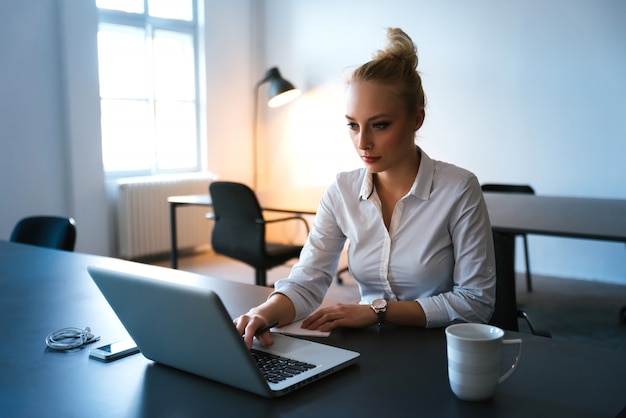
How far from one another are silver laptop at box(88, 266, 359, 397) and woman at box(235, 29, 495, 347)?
0.31 metres

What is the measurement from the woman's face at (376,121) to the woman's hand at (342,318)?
38cm

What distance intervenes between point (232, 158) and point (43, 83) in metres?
2.00

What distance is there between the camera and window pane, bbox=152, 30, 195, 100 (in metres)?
5.79

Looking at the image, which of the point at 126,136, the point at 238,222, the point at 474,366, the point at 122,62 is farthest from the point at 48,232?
the point at 122,62

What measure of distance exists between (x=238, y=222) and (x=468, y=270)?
92.4 inches

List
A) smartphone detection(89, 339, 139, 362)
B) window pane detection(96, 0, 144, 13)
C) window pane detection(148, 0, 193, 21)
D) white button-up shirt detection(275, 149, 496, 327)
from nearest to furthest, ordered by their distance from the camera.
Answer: smartphone detection(89, 339, 139, 362) < white button-up shirt detection(275, 149, 496, 327) < window pane detection(96, 0, 144, 13) < window pane detection(148, 0, 193, 21)

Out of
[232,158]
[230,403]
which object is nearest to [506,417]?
[230,403]

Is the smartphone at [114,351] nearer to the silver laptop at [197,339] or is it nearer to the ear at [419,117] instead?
the silver laptop at [197,339]

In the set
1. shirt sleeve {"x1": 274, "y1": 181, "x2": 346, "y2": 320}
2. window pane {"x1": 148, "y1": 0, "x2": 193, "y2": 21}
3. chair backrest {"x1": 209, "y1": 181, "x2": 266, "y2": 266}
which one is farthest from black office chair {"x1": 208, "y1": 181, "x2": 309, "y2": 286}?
window pane {"x1": 148, "y1": 0, "x2": 193, "y2": 21}

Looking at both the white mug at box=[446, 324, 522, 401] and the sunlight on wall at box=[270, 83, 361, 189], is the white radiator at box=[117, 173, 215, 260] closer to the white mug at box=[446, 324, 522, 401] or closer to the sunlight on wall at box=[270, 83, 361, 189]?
the sunlight on wall at box=[270, 83, 361, 189]

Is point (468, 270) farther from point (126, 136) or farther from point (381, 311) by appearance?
point (126, 136)

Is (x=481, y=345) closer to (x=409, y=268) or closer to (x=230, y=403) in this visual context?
(x=230, y=403)

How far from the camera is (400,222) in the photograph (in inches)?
67.5

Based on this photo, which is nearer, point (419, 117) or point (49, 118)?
point (419, 117)
